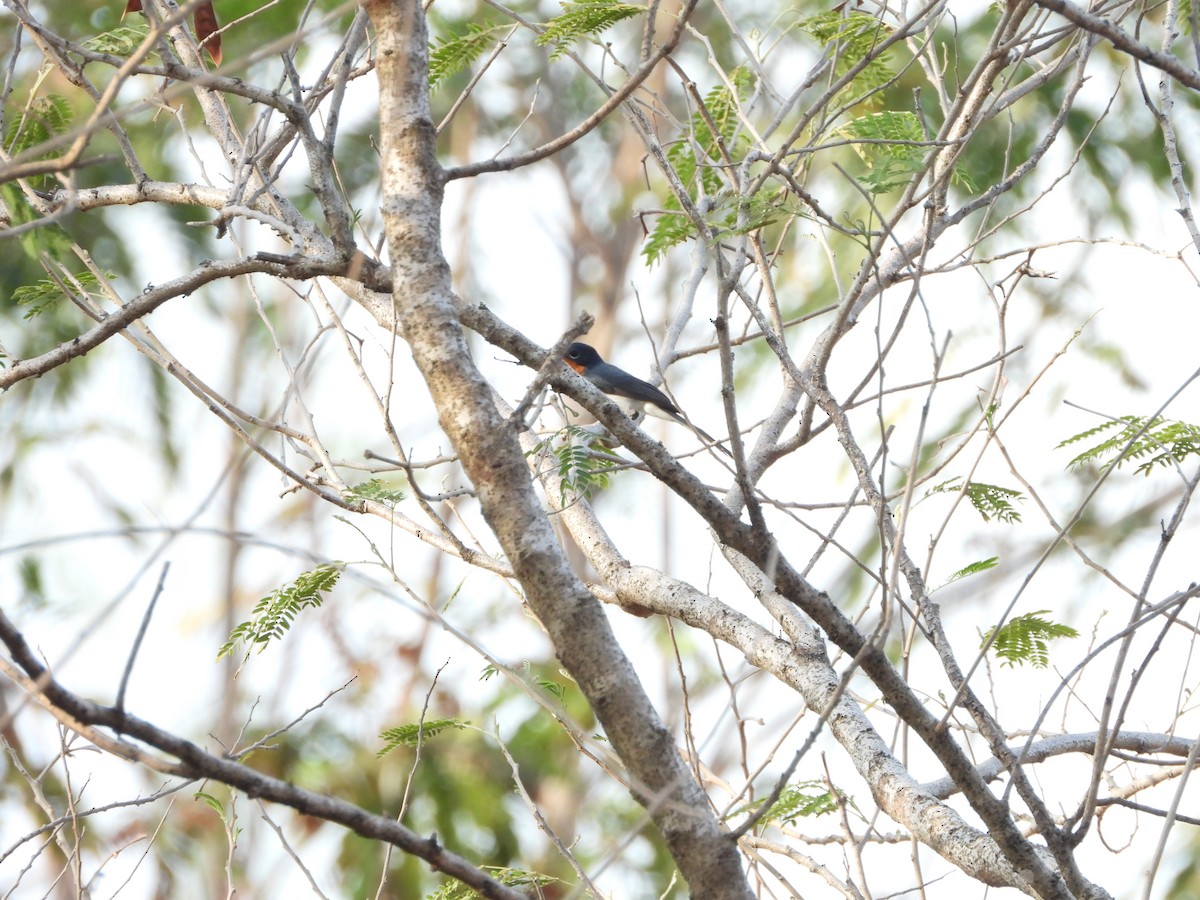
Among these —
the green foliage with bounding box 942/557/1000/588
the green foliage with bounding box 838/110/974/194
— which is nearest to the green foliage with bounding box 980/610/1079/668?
the green foliage with bounding box 942/557/1000/588

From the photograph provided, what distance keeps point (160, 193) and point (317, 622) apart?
7.27 metres

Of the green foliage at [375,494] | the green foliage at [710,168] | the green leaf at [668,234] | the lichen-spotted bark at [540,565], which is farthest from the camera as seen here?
the green foliage at [375,494]

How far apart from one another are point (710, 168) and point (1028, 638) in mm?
1633

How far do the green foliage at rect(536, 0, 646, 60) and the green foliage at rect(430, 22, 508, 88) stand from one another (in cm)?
21

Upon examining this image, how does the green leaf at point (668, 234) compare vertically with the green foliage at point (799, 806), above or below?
above

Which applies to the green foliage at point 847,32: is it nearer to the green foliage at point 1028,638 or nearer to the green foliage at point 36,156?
the green foliage at point 1028,638

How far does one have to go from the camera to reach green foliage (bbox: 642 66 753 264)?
8.12 ft

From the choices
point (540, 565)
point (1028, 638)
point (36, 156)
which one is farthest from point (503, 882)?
point (36, 156)

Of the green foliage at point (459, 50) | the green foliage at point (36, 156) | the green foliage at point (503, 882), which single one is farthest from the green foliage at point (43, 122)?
the green foliage at point (503, 882)

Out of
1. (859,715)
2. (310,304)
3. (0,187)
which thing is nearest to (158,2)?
(310,304)

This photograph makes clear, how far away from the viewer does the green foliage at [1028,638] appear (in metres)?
2.74

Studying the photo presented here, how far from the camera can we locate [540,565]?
63.1 inches

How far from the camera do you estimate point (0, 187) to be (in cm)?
175

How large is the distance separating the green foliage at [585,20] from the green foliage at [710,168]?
0.31 meters
